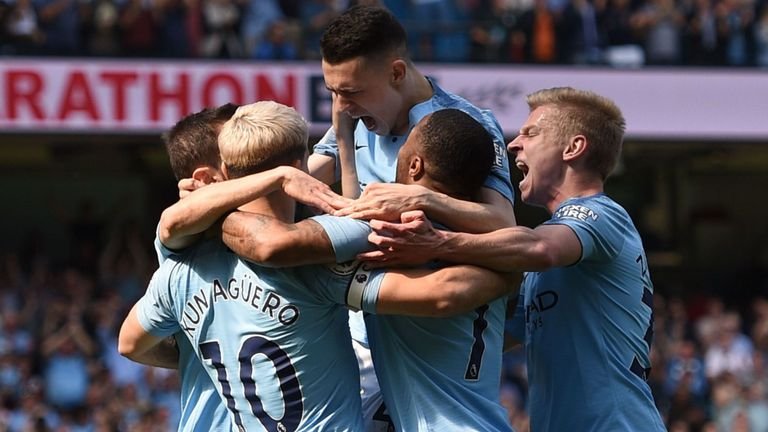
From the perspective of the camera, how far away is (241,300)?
4.02 meters

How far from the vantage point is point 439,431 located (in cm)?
392

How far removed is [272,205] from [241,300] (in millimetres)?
294

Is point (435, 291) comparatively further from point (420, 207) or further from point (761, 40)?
point (761, 40)

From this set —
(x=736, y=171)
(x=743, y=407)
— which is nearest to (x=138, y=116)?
(x=743, y=407)

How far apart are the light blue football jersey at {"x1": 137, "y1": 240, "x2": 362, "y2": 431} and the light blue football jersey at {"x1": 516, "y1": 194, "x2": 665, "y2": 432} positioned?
731 millimetres

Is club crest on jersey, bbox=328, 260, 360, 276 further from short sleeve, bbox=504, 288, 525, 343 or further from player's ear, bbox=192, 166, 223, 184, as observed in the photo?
short sleeve, bbox=504, 288, 525, 343

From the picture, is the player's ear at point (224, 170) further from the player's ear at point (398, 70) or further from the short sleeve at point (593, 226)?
the short sleeve at point (593, 226)

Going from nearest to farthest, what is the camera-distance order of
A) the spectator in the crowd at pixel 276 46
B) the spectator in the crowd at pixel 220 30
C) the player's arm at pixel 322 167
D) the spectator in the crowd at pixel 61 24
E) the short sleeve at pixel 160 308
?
the short sleeve at pixel 160 308, the player's arm at pixel 322 167, the spectator in the crowd at pixel 61 24, the spectator in the crowd at pixel 220 30, the spectator in the crowd at pixel 276 46

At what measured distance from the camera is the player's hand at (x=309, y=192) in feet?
12.7

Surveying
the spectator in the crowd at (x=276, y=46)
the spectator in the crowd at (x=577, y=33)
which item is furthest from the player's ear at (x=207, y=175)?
the spectator in the crowd at (x=577, y=33)

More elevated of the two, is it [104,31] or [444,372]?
[444,372]

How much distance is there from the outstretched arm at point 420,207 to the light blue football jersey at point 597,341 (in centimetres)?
43

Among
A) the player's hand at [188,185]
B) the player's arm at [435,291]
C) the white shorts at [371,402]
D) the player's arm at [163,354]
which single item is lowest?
Result: the white shorts at [371,402]

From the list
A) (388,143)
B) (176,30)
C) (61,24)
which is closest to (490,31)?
(176,30)
